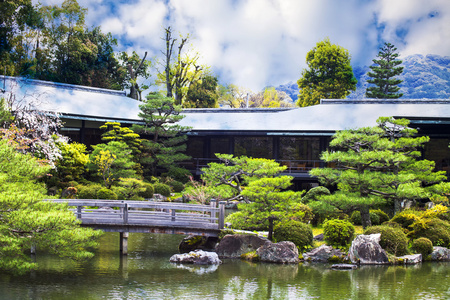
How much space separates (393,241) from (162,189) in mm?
14657

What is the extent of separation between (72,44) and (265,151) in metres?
22.3

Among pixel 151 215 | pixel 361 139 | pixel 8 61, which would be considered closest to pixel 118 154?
pixel 151 215

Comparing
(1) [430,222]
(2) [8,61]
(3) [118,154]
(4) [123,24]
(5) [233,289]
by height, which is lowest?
(5) [233,289]

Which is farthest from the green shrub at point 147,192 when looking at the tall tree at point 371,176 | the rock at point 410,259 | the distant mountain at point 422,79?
the distant mountain at point 422,79

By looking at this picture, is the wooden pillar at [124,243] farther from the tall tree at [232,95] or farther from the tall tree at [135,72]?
the tall tree at [232,95]

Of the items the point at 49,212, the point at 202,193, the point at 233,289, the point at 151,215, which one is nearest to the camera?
the point at 49,212

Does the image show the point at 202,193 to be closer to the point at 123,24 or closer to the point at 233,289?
the point at 233,289

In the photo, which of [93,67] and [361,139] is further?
[93,67]

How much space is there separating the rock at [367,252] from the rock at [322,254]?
54 cm

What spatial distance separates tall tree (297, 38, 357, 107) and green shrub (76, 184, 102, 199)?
29.7 m

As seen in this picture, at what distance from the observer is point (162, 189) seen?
2883cm

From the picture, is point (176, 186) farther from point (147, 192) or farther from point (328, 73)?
point (328, 73)

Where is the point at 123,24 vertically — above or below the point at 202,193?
above

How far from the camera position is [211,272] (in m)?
15.5
